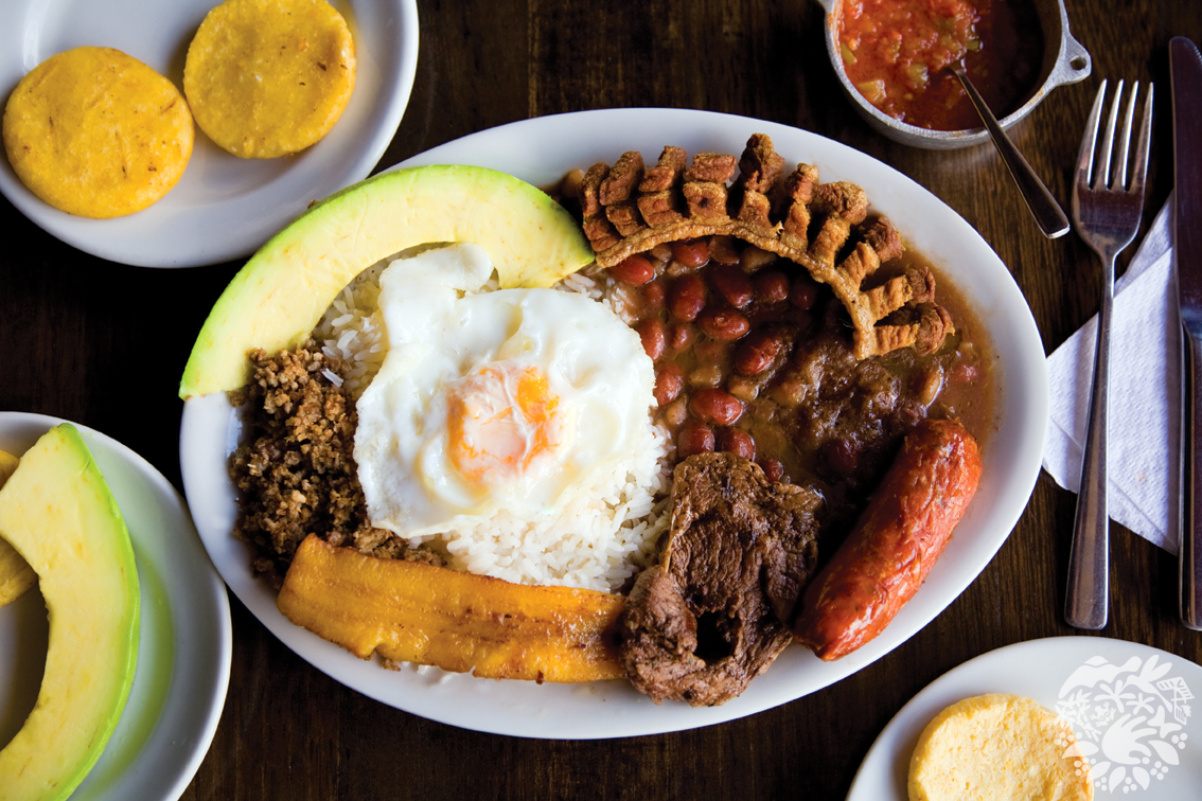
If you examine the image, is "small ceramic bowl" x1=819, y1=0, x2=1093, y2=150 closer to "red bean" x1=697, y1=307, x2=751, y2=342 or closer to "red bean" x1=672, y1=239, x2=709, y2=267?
"red bean" x1=672, y1=239, x2=709, y2=267

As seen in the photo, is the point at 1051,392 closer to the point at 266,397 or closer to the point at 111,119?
the point at 266,397

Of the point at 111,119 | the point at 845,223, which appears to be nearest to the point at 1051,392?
the point at 845,223

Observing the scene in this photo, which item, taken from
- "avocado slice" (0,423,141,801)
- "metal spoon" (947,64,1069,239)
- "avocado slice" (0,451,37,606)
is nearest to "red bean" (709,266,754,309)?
"metal spoon" (947,64,1069,239)

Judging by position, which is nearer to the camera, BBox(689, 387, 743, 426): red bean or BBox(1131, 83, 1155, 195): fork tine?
BBox(689, 387, 743, 426): red bean

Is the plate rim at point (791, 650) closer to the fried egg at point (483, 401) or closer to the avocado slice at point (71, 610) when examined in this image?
the avocado slice at point (71, 610)

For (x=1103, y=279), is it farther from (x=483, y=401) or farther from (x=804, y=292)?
(x=483, y=401)

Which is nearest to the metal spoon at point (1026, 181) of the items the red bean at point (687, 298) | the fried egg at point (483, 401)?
the red bean at point (687, 298)
